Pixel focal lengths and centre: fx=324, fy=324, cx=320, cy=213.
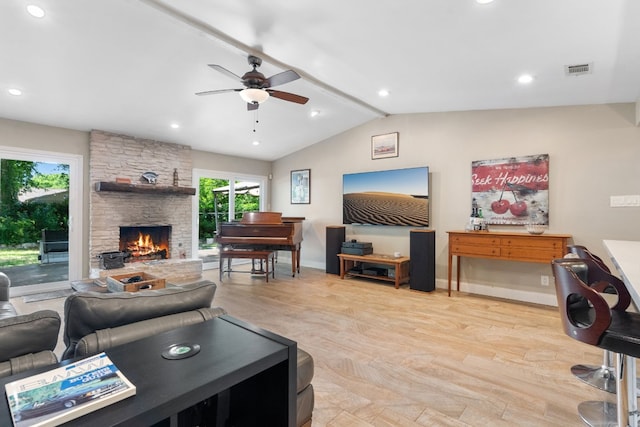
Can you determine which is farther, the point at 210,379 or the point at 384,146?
the point at 384,146

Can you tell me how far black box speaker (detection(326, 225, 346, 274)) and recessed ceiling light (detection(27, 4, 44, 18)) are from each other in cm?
459

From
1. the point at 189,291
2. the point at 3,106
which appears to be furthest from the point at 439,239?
the point at 3,106

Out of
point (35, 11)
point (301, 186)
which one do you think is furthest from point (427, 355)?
point (301, 186)

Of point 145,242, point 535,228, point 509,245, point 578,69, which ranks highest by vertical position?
point 578,69


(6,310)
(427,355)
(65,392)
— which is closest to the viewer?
(65,392)

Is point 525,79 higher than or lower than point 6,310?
higher

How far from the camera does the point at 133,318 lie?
52.6 inches

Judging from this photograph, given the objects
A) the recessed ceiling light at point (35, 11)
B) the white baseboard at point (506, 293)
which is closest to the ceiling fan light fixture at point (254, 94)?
the recessed ceiling light at point (35, 11)

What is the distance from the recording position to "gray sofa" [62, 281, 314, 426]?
3.97ft

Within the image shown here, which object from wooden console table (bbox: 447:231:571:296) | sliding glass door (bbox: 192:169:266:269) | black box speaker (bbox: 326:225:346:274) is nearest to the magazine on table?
wooden console table (bbox: 447:231:571:296)

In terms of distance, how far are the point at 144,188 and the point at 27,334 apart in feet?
15.8

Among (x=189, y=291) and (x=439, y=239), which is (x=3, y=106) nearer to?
(x=189, y=291)

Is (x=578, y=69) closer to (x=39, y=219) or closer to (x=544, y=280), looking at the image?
(x=544, y=280)

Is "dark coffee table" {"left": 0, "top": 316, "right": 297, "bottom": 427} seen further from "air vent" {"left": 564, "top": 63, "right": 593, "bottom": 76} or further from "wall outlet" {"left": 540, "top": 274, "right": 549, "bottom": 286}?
"wall outlet" {"left": 540, "top": 274, "right": 549, "bottom": 286}
